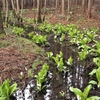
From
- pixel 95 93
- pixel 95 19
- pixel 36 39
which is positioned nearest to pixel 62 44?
pixel 36 39

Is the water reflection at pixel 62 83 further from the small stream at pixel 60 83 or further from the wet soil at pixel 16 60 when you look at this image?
the wet soil at pixel 16 60

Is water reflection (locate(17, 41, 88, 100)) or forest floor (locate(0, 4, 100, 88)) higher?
forest floor (locate(0, 4, 100, 88))

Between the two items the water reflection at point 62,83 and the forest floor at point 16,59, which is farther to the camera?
the forest floor at point 16,59

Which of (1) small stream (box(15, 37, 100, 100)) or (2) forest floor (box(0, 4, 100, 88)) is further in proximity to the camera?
(2) forest floor (box(0, 4, 100, 88))

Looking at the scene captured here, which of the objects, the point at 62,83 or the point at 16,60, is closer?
the point at 62,83

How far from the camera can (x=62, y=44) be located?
11008mm

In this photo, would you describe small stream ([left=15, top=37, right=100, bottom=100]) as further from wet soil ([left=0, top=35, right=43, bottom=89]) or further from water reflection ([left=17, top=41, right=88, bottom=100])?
wet soil ([left=0, top=35, right=43, bottom=89])

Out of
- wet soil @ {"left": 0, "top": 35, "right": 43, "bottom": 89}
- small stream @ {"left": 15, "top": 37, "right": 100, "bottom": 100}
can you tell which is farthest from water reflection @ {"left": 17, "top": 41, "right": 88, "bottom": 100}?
wet soil @ {"left": 0, "top": 35, "right": 43, "bottom": 89}

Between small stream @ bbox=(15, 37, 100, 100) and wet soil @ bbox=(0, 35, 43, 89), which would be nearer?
small stream @ bbox=(15, 37, 100, 100)

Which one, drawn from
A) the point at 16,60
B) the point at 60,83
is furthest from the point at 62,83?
the point at 16,60

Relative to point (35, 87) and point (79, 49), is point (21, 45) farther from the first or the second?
point (35, 87)

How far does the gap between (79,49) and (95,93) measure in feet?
15.3

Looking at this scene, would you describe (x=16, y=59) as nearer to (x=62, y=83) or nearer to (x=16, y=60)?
(x=16, y=60)

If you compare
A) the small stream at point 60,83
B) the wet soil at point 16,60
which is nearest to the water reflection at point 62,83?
the small stream at point 60,83
